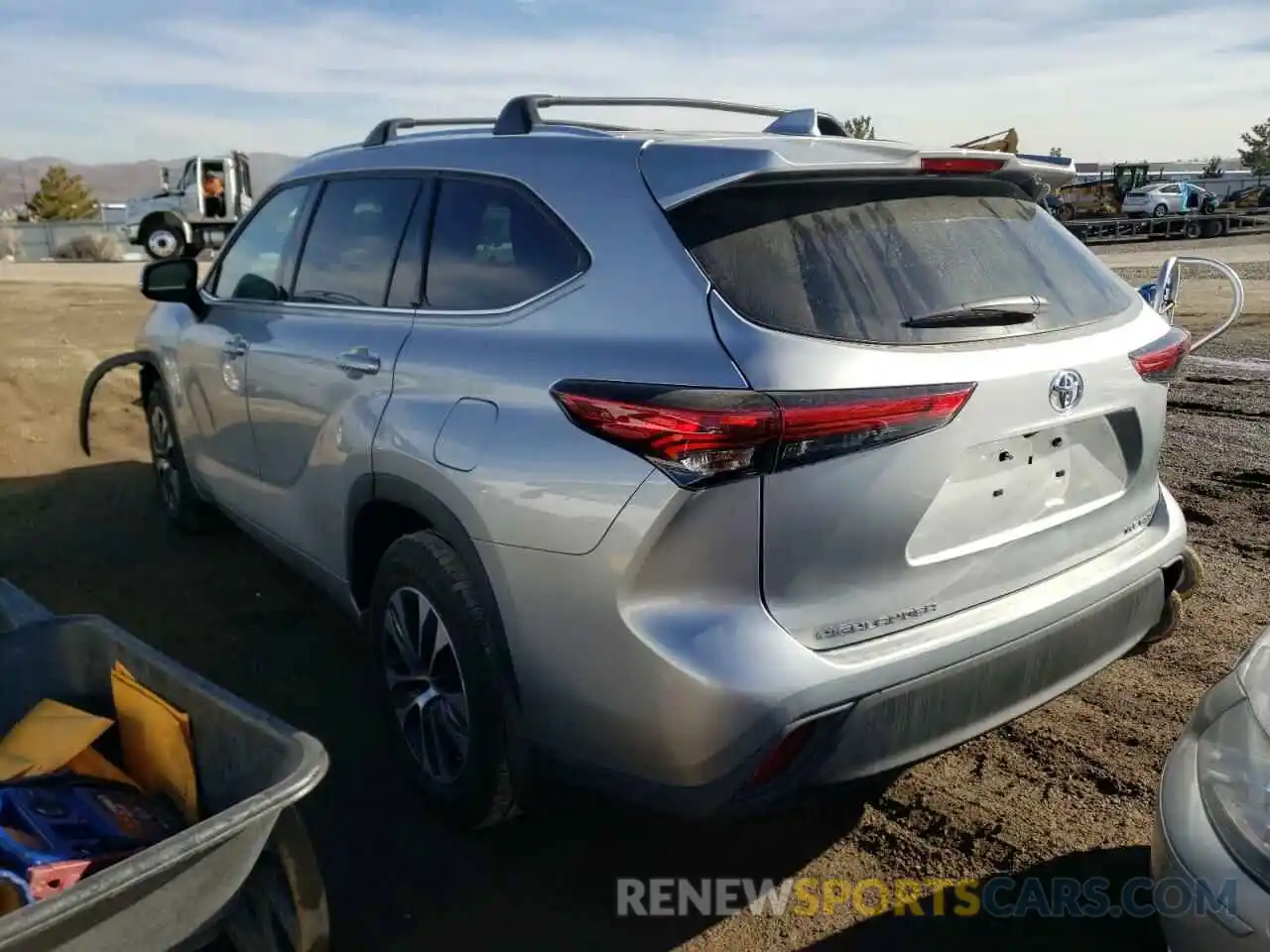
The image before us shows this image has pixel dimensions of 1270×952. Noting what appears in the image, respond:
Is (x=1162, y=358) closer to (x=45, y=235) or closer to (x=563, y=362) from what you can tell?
(x=563, y=362)

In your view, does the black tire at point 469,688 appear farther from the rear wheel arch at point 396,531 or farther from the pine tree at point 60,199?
the pine tree at point 60,199

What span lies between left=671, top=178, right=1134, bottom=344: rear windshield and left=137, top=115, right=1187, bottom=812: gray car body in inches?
2.2

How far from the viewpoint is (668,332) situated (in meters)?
2.32

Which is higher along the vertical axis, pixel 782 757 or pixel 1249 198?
pixel 1249 198

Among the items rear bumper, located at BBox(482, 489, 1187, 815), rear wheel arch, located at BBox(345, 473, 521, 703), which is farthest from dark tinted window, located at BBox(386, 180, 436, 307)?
rear bumper, located at BBox(482, 489, 1187, 815)

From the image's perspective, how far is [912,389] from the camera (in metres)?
2.25

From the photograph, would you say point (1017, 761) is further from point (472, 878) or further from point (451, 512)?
point (451, 512)

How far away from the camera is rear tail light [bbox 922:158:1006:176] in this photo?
2604 millimetres

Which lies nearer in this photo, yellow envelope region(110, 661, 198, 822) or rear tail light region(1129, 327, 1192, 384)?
yellow envelope region(110, 661, 198, 822)

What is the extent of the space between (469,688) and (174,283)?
2721mm

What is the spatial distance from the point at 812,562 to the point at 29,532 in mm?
4776

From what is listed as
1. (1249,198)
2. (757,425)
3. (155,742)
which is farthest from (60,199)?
(757,425)

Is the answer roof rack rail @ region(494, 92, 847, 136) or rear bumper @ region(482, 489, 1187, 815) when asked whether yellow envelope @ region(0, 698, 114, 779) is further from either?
roof rack rail @ region(494, 92, 847, 136)

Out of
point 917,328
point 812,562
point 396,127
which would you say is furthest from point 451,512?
point 396,127
